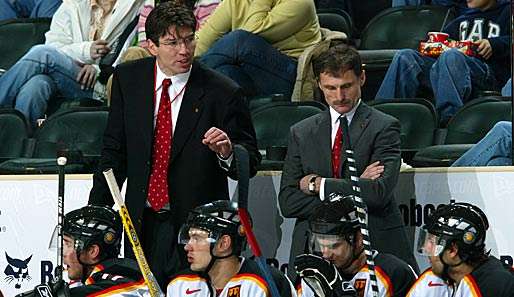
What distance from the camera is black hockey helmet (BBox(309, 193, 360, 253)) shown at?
583 cm

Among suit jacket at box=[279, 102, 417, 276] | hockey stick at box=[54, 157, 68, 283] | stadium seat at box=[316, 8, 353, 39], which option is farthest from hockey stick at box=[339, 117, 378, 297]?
stadium seat at box=[316, 8, 353, 39]

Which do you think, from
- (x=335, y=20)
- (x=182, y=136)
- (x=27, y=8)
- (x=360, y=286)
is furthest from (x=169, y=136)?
(x=27, y=8)

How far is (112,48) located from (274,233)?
161 cm

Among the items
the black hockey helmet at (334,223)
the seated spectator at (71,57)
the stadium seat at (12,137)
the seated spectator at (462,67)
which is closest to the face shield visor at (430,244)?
the black hockey helmet at (334,223)

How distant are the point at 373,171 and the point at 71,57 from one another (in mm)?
2250

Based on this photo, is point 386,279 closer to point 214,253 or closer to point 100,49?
point 214,253

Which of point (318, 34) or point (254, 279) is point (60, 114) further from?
point (254, 279)

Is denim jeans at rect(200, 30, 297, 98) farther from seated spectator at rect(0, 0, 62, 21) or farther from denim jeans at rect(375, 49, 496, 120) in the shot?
seated spectator at rect(0, 0, 62, 21)

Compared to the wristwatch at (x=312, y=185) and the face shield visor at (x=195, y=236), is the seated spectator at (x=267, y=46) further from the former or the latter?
the face shield visor at (x=195, y=236)

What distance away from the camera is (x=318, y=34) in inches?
290

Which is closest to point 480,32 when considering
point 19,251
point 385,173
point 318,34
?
point 318,34

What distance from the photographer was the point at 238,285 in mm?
5824

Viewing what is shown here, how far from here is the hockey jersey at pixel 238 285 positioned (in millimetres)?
5793

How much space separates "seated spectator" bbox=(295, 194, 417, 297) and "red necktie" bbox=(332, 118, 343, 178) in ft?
0.90
